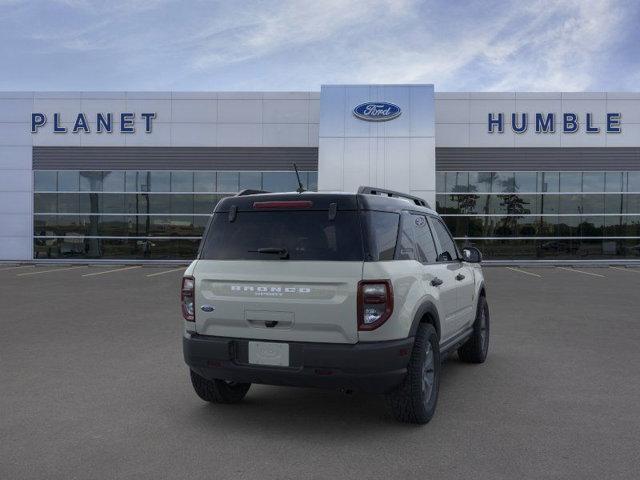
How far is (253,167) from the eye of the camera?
84.6ft

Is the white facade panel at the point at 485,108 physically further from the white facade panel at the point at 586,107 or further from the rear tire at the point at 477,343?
the rear tire at the point at 477,343

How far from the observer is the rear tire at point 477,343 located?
21.8 feet

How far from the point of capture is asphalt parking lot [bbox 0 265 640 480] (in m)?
3.81

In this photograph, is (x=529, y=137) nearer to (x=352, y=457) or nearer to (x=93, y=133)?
(x=93, y=133)

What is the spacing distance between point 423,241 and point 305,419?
6.10 feet

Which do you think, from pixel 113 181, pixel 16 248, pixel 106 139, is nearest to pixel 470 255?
pixel 113 181

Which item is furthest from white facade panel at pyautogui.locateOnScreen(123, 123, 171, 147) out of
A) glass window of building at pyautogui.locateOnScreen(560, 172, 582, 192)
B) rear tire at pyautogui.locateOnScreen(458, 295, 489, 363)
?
rear tire at pyautogui.locateOnScreen(458, 295, 489, 363)

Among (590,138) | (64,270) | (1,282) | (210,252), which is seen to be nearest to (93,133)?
(64,270)

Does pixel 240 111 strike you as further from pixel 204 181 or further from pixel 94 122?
pixel 94 122

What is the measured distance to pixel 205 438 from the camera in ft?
14.2

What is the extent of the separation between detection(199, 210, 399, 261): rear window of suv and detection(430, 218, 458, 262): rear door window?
3.71 feet

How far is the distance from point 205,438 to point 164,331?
4.72 metres

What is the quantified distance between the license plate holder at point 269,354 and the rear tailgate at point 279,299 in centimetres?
6

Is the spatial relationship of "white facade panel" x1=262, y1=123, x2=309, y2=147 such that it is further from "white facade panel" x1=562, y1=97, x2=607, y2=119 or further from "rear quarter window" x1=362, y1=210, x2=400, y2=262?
"rear quarter window" x1=362, y1=210, x2=400, y2=262
